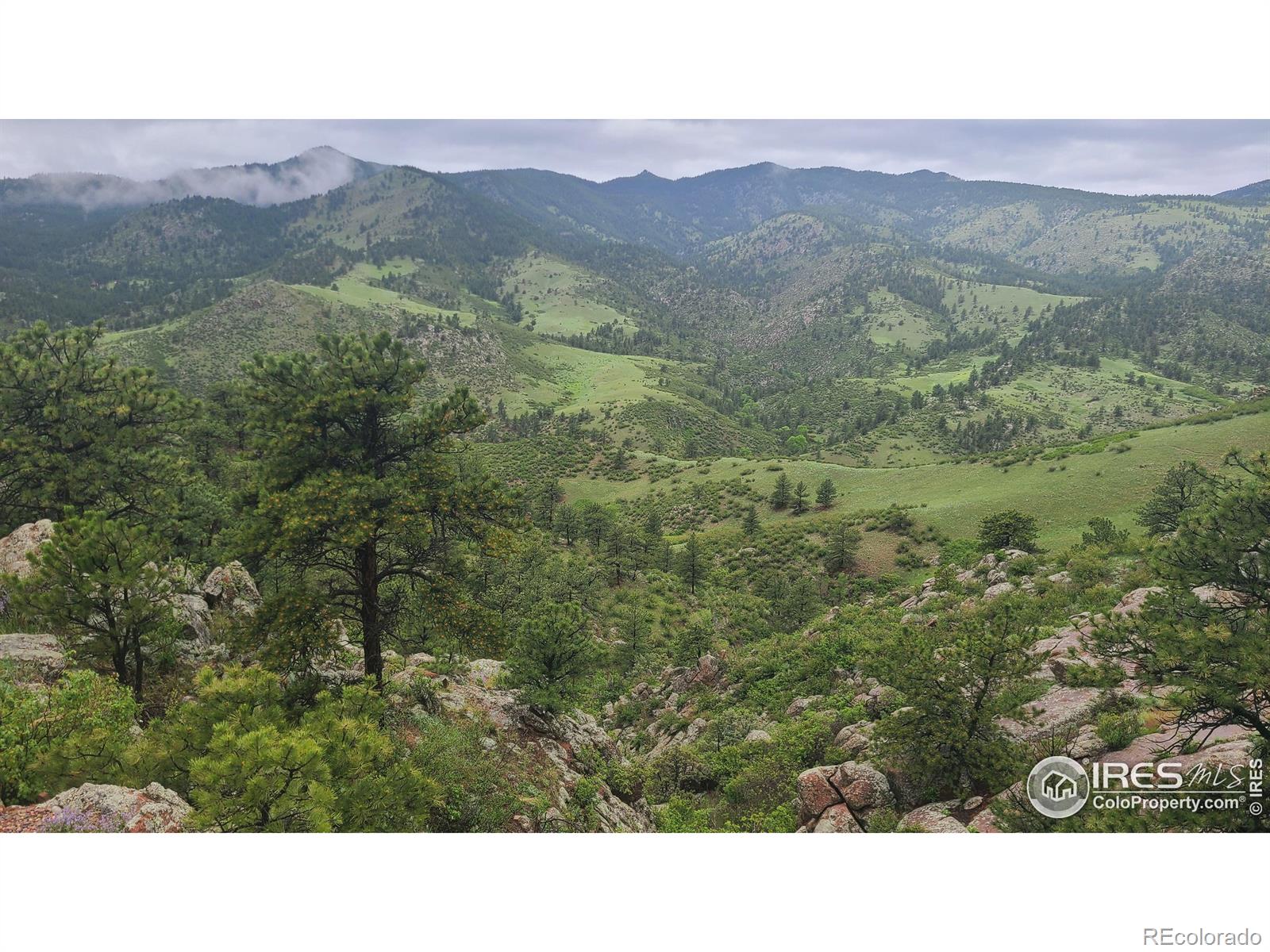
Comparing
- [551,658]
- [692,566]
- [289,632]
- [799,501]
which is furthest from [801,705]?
[799,501]

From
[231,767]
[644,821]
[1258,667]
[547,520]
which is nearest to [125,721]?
[231,767]

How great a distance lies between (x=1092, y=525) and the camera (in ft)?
97.6

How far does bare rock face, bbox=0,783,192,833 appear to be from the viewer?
23.3 feet

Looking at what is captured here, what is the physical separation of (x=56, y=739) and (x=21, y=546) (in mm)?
11079

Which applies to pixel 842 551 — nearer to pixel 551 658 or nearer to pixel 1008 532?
pixel 1008 532

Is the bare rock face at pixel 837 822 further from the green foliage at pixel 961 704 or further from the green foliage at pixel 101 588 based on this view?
the green foliage at pixel 101 588

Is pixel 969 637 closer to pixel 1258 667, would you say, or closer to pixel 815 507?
pixel 1258 667

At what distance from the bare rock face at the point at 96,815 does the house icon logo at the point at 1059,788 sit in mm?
12085

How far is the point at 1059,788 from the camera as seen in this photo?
8797mm

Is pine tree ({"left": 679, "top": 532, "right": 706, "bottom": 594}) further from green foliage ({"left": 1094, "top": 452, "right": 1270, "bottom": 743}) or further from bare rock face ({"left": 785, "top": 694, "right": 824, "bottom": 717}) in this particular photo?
green foliage ({"left": 1094, "top": 452, "right": 1270, "bottom": 743})

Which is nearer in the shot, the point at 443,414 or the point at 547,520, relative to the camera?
the point at 443,414

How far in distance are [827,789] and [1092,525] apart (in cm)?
2710

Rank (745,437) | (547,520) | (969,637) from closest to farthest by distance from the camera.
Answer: (969,637) → (547,520) → (745,437)

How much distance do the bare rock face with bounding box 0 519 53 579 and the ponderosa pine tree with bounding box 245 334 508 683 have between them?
8.32 meters
